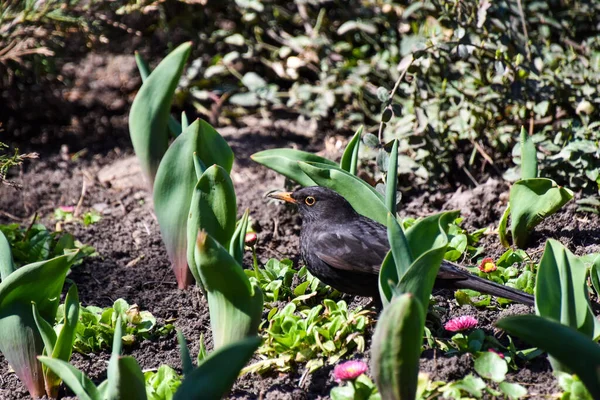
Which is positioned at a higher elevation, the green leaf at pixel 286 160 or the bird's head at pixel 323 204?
the green leaf at pixel 286 160

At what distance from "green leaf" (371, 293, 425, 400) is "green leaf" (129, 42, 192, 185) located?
1885 millimetres

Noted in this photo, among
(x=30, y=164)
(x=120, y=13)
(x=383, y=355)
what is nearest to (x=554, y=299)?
(x=383, y=355)

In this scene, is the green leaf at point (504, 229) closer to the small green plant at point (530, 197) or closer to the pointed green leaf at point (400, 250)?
the small green plant at point (530, 197)

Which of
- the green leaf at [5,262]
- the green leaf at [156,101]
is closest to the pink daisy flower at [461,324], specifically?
the green leaf at [5,262]

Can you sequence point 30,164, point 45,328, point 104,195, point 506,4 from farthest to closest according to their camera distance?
point 30,164 < point 104,195 < point 506,4 < point 45,328

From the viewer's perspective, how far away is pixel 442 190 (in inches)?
182

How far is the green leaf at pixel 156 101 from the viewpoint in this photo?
362 cm

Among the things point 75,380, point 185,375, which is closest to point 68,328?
point 75,380

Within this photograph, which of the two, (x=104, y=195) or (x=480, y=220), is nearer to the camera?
(x=480, y=220)

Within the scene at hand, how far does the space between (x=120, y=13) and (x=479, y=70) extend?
2.52 meters

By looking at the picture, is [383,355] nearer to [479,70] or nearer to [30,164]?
[479,70]

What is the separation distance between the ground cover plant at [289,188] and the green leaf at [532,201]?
11 mm

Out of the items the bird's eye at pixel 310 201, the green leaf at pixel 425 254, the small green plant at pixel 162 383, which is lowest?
the small green plant at pixel 162 383

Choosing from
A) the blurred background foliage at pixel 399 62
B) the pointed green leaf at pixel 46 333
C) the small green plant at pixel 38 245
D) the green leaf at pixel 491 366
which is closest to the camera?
the green leaf at pixel 491 366
